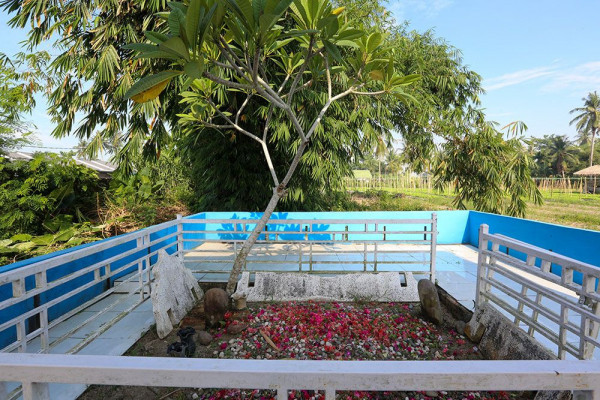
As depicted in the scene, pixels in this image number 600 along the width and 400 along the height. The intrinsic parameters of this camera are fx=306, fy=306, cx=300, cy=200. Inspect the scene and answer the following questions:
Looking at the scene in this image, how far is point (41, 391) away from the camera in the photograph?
573mm

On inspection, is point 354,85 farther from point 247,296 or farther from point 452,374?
point 452,374

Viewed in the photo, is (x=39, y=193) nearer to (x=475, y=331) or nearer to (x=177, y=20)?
(x=177, y=20)

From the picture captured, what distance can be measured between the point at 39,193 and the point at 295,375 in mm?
5596

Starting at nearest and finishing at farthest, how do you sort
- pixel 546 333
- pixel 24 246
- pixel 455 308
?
pixel 546 333, pixel 455 308, pixel 24 246

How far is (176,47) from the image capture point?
60.4 inches

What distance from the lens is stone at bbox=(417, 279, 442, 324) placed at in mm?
2615

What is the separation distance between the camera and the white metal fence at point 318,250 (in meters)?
3.49

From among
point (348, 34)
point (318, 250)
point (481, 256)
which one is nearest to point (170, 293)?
point (348, 34)

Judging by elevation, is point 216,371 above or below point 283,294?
above

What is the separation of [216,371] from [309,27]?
7.06ft

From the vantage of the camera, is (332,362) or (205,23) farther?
(205,23)

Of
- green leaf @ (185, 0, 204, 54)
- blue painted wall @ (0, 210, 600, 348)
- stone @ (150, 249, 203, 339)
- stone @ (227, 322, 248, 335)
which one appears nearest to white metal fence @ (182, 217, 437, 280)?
blue painted wall @ (0, 210, 600, 348)

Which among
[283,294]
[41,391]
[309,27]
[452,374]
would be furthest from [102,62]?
[452,374]

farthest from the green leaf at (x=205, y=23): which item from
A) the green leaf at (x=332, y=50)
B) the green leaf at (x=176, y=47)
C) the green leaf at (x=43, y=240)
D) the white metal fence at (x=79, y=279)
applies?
the green leaf at (x=43, y=240)
